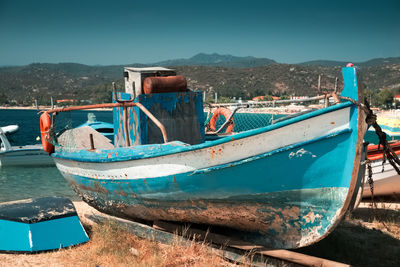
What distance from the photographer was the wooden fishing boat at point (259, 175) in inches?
165

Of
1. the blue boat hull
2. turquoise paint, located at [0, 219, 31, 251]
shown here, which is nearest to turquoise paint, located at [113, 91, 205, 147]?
the blue boat hull

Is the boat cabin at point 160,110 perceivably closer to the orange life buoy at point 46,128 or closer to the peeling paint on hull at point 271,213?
the peeling paint on hull at point 271,213

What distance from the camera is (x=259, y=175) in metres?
4.46

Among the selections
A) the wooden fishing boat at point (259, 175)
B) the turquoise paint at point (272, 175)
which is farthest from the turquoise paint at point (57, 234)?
the turquoise paint at point (272, 175)

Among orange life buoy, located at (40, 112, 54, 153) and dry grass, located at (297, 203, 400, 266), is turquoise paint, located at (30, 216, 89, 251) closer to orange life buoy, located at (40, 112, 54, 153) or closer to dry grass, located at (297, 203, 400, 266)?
orange life buoy, located at (40, 112, 54, 153)

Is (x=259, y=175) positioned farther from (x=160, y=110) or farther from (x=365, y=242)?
(x=365, y=242)

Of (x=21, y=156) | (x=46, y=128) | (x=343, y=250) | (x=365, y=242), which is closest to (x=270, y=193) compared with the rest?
(x=343, y=250)

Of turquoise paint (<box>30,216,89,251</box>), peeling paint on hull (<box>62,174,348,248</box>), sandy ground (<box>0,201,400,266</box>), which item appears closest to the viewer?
peeling paint on hull (<box>62,174,348,248</box>)

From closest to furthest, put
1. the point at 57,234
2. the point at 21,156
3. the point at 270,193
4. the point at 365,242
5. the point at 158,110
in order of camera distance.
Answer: the point at 270,193
the point at 57,234
the point at 365,242
the point at 158,110
the point at 21,156

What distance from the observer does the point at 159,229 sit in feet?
18.9

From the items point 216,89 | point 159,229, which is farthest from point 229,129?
point 216,89

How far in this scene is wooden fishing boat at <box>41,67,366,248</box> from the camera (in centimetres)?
418

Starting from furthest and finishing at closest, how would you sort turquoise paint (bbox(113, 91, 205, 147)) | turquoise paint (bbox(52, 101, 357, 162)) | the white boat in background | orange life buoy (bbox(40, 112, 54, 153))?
the white boat in background, orange life buoy (bbox(40, 112, 54, 153)), turquoise paint (bbox(113, 91, 205, 147)), turquoise paint (bbox(52, 101, 357, 162))

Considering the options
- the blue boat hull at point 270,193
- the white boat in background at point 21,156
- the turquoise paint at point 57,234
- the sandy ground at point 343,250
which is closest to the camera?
the blue boat hull at point 270,193
